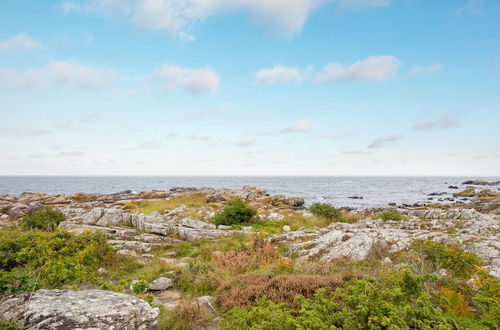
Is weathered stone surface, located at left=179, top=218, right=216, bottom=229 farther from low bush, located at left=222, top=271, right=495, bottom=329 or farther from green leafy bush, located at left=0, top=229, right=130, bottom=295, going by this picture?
low bush, located at left=222, top=271, right=495, bottom=329

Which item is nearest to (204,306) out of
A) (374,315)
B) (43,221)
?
(374,315)

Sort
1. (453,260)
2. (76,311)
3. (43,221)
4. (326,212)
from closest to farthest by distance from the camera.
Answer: (76,311) < (453,260) < (43,221) < (326,212)

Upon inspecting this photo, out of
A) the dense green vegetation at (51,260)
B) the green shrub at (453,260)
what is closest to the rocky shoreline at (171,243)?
the green shrub at (453,260)

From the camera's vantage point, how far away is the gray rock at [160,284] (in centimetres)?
768

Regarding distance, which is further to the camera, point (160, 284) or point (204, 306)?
point (160, 284)

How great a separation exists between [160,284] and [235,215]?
1090 centimetres

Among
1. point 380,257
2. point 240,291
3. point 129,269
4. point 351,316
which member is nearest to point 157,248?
point 129,269

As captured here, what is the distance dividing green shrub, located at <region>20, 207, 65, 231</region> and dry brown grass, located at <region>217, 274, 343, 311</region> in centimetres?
1450

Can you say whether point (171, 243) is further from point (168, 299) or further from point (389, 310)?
point (389, 310)

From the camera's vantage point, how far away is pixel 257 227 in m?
17.8

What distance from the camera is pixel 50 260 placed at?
7.44 m

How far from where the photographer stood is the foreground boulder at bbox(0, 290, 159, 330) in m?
3.90

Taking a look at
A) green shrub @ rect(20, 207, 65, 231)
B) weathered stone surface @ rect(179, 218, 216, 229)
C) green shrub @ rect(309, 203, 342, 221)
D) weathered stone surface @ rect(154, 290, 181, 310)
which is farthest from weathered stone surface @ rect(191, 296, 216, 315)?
green shrub @ rect(309, 203, 342, 221)

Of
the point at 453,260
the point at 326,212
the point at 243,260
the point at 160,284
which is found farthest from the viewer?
the point at 326,212
